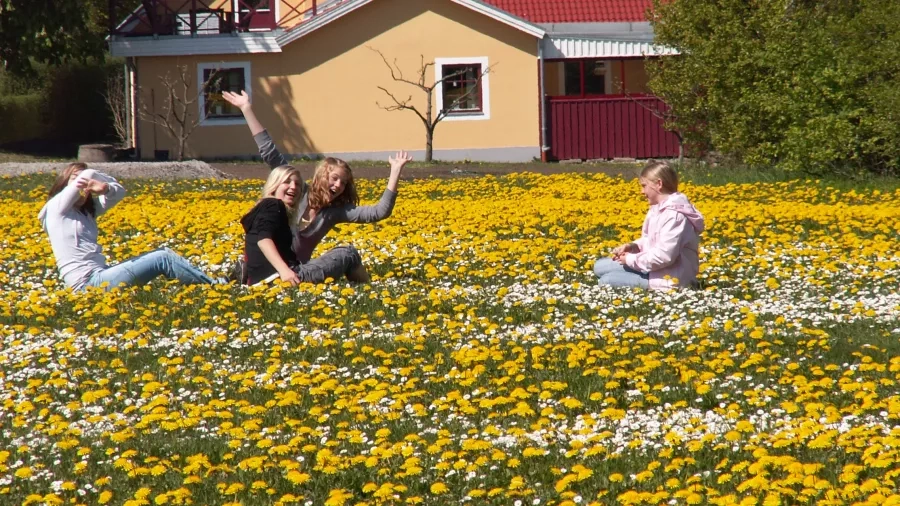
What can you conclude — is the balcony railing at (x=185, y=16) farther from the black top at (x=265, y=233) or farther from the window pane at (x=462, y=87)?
the black top at (x=265, y=233)

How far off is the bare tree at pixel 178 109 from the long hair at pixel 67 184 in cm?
2146

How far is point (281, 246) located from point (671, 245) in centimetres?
298

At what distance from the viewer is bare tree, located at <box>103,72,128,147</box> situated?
32744mm

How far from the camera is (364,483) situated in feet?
16.0

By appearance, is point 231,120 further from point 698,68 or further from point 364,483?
point 364,483

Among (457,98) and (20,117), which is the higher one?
(457,98)

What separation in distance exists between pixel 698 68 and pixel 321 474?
18.4 metres

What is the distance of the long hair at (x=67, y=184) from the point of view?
369 inches

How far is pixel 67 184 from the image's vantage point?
30.7ft

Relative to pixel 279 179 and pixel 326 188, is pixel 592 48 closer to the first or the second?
pixel 326 188

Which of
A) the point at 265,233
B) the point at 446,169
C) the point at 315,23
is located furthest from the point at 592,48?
the point at 265,233

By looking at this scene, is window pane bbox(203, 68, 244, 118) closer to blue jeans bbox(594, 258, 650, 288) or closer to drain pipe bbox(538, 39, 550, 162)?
drain pipe bbox(538, 39, 550, 162)

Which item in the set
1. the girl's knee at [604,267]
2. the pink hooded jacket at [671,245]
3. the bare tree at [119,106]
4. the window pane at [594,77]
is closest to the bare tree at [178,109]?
the bare tree at [119,106]

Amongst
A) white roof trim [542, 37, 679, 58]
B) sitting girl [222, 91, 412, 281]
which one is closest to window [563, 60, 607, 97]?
white roof trim [542, 37, 679, 58]
